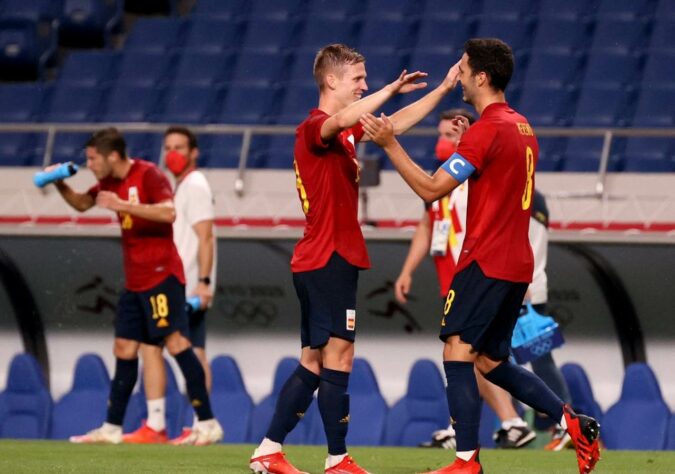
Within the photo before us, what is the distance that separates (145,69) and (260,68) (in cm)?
125

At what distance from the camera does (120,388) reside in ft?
32.3

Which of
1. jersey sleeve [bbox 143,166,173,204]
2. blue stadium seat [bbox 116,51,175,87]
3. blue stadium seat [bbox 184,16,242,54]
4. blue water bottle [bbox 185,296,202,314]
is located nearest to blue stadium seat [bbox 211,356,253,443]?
blue water bottle [bbox 185,296,202,314]

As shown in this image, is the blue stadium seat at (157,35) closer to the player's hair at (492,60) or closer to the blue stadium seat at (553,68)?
the blue stadium seat at (553,68)

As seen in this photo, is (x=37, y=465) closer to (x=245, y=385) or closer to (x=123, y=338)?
(x=123, y=338)

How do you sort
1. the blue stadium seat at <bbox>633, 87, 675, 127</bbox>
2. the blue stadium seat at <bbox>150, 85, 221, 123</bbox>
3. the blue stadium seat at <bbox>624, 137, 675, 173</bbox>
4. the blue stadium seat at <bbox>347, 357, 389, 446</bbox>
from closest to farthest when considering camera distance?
1. the blue stadium seat at <bbox>347, 357, 389, 446</bbox>
2. the blue stadium seat at <bbox>624, 137, 675, 173</bbox>
3. the blue stadium seat at <bbox>633, 87, 675, 127</bbox>
4. the blue stadium seat at <bbox>150, 85, 221, 123</bbox>

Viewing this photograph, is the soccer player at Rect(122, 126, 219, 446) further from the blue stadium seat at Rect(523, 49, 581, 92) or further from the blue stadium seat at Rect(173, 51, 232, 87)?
the blue stadium seat at Rect(173, 51, 232, 87)

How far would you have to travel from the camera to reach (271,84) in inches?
583

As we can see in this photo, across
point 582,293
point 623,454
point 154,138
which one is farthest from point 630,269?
point 154,138

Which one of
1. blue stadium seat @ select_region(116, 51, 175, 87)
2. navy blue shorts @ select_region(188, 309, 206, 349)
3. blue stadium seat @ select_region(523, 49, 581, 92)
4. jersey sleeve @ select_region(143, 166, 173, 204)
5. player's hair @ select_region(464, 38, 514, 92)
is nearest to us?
player's hair @ select_region(464, 38, 514, 92)

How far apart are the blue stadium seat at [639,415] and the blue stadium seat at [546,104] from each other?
10.6ft

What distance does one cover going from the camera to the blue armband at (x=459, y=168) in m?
6.36

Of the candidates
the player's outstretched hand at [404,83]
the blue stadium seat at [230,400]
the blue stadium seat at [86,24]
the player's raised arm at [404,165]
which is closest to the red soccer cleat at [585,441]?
the player's raised arm at [404,165]

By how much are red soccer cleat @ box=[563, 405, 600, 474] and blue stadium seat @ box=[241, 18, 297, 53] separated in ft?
29.6

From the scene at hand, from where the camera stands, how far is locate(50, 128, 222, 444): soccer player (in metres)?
9.70
